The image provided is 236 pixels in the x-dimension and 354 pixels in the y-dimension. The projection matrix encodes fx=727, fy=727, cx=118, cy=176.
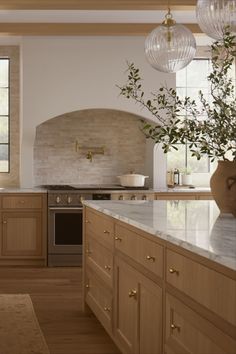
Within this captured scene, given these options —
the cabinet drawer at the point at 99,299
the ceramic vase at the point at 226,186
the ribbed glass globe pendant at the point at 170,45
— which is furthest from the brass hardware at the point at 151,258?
the ribbed glass globe pendant at the point at 170,45

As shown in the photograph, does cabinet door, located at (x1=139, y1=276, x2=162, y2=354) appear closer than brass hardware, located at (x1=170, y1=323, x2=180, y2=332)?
No

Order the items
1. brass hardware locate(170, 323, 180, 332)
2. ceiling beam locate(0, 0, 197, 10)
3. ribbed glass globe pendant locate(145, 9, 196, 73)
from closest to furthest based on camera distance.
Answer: brass hardware locate(170, 323, 180, 332)
ribbed glass globe pendant locate(145, 9, 196, 73)
ceiling beam locate(0, 0, 197, 10)

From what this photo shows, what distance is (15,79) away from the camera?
935 cm

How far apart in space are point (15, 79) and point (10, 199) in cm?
172

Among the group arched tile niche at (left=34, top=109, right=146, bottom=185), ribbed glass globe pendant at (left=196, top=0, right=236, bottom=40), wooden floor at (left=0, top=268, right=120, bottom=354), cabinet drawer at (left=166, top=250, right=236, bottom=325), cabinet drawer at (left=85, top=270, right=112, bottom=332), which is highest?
ribbed glass globe pendant at (left=196, top=0, right=236, bottom=40)

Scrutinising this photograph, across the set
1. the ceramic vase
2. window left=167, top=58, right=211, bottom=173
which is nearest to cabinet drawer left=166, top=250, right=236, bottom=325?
the ceramic vase

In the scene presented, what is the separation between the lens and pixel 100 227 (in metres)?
5.32

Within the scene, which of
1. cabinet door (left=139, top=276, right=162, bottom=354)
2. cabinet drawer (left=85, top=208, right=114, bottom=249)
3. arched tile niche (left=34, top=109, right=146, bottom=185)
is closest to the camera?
cabinet door (left=139, top=276, right=162, bottom=354)

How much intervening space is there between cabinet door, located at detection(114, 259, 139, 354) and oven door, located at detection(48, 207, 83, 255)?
12.4 ft

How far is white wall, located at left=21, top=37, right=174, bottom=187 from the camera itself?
28.7 feet

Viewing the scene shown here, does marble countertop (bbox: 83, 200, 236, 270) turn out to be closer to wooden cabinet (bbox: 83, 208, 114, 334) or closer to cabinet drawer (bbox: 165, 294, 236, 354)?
wooden cabinet (bbox: 83, 208, 114, 334)

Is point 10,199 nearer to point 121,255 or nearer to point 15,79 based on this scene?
point 15,79

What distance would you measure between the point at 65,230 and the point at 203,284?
5.68 meters

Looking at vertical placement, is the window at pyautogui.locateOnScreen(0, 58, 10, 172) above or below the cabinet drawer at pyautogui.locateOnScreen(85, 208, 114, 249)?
above
